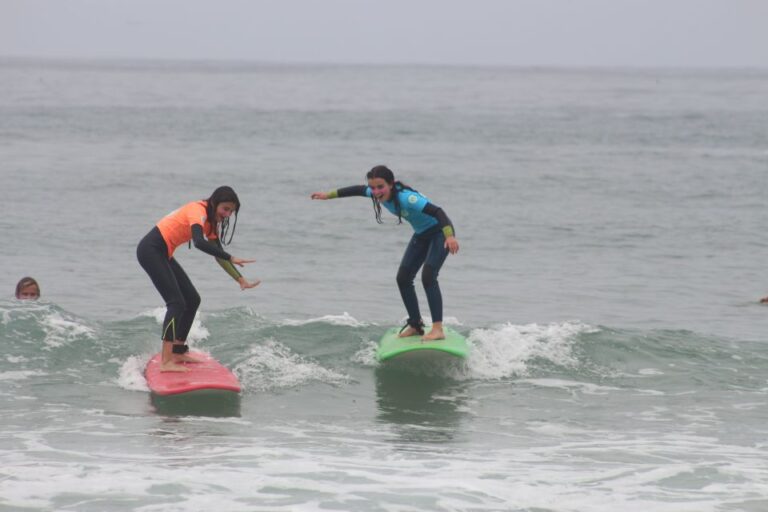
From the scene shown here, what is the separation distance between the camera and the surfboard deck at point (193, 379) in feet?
34.4

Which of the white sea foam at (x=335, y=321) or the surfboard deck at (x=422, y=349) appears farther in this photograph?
the white sea foam at (x=335, y=321)

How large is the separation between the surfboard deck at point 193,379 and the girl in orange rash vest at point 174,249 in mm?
124

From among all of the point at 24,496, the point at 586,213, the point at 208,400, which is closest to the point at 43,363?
the point at 208,400

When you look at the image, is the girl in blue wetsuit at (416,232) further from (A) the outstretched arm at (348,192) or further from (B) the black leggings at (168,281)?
(B) the black leggings at (168,281)

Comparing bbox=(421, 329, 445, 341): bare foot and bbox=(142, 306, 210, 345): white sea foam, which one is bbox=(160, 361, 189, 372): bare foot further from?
bbox=(421, 329, 445, 341): bare foot

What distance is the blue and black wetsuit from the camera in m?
11.3

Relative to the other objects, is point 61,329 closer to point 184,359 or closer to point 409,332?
point 184,359

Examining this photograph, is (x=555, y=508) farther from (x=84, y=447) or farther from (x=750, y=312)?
(x=750, y=312)

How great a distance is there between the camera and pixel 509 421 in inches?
412

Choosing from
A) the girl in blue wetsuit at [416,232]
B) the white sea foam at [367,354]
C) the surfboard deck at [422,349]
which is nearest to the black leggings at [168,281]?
the girl in blue wetsuit at [416,232]

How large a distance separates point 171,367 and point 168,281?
0.86m

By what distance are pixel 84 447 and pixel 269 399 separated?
229cm

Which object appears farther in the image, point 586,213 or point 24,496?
point 586,213

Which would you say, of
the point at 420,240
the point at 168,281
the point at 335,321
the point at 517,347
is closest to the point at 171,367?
the point at 168,281
